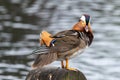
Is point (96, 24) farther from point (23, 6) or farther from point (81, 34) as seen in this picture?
point (81, 34)

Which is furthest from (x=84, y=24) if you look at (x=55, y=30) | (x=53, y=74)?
(x=55, y=30)

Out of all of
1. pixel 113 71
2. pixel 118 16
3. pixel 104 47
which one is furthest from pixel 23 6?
pixel 113 71

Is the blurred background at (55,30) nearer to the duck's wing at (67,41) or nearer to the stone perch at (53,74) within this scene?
the duck's wing at (67,41)

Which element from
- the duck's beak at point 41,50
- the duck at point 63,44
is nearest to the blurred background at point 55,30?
the duck at point 63,44

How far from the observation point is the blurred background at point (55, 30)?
8234mm

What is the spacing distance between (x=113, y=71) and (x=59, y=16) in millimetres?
3531

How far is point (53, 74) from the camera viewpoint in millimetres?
3426

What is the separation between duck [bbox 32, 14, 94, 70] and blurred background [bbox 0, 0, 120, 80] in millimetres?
3455

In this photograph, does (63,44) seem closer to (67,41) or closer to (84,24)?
(67,41)

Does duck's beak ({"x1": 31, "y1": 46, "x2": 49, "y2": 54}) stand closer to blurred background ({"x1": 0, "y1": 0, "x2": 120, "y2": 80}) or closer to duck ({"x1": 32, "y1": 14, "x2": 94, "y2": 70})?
duck ({"x1": 32, "y1": 14, "x2": 94, "y2": 70})

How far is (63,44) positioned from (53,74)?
70 cm

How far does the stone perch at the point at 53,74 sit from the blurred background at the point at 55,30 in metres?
4.22

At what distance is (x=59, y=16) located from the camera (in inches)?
448

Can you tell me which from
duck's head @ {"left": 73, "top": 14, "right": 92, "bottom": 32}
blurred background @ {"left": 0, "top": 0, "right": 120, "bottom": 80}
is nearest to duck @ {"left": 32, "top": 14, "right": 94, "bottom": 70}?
duck's head @ {"left": 73, "top": 14, "right": 92, "bottom": 32}
